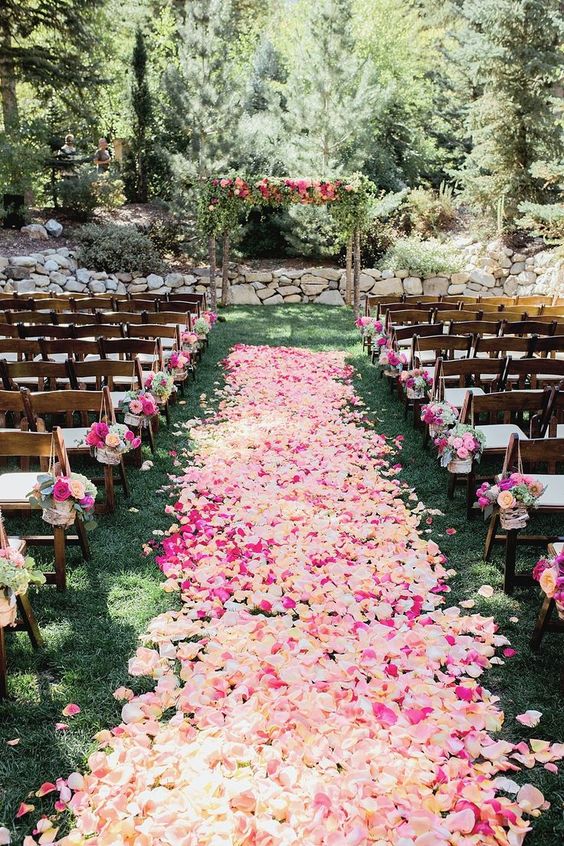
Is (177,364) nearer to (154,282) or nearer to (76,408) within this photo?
(76,408)

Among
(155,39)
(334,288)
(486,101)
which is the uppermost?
(155,39)

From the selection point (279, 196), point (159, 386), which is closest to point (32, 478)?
point (159, 386)

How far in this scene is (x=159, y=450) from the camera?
18.3ft

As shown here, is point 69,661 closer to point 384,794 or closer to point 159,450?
point 384,794

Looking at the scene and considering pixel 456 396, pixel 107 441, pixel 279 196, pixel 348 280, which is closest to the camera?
pixel 107 441

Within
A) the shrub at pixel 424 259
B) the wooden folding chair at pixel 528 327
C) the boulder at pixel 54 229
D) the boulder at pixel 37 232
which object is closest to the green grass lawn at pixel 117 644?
the wooden folding chair at pixel 528 327

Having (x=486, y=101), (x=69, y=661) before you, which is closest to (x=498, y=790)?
(x=69, y=661)

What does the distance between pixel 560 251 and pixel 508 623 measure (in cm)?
1083

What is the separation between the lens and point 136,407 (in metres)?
4.77

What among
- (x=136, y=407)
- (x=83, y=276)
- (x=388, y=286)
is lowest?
(x=388, y=286)

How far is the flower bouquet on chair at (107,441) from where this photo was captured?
4051mm

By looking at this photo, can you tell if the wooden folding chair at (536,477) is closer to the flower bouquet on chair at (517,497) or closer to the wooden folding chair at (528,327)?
the flower bouquet on chair at (517,497)

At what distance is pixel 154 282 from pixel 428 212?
6982mm

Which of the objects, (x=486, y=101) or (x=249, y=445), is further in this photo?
(x=486, y=101)
